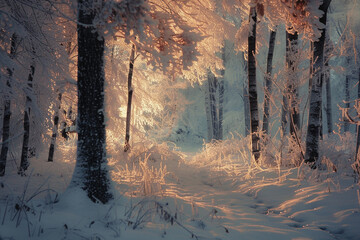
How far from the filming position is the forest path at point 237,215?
282 cm

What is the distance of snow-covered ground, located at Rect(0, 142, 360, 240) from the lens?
2490mm

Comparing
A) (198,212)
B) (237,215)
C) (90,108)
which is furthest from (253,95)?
(90,108)

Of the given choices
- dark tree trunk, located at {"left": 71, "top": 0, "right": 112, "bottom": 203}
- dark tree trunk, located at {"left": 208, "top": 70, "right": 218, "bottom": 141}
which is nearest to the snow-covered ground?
dark tree trunk, located at {"left": 71, "top": 0, "right": 112, "bottom": 203}

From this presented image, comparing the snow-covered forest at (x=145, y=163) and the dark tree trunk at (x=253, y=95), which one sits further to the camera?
the dark tree trunk at (x=253, y=95)

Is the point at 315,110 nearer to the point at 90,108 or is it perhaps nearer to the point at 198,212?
the point at 198,212

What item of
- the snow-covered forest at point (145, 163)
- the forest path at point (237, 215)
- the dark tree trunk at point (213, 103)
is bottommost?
the forest path at point (237, 215)

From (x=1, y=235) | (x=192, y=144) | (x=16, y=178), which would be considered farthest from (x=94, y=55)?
(x=192, y=144)

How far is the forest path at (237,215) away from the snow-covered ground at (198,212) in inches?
0.5

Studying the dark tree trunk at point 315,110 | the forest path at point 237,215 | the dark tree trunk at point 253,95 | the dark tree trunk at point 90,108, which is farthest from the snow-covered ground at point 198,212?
the dark tree trunk at point 253,95

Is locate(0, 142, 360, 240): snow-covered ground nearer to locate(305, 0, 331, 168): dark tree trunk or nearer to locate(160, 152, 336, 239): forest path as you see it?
locate(160, 152, 336, 239): forest path

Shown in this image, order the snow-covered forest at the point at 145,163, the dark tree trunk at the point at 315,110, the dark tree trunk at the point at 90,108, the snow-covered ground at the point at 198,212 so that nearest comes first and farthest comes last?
the snow-covered ground at the point at 198,212, the snow-covered forest at the point at 145,163, the dark tree trunk at the point at 90,108, the dark tree trunk at the point at 315,110

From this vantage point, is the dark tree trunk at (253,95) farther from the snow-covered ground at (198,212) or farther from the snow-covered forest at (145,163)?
the snow-covered ground at (198,212)

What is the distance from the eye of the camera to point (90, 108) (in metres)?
3.51

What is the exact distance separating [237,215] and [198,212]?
61 centimetres
